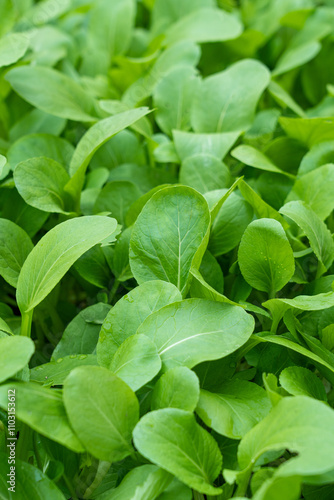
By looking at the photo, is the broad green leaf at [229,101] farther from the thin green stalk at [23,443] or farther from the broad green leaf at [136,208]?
the thin green stalk at [23,443]

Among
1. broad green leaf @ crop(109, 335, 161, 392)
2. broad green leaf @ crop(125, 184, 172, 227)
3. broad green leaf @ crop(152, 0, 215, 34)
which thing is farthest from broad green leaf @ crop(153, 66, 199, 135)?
broad green leaf @ crop(109, 335, 161, 392)

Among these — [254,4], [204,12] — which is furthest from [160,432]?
[254,4]

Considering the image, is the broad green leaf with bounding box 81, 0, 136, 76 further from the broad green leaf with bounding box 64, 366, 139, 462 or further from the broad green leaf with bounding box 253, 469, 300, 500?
the broad green leaf with bounding box 253, 469, 300, 500

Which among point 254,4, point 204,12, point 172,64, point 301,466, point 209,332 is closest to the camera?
point 301,466

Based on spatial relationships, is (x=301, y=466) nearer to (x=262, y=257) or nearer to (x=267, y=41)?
(x=262, y=257)

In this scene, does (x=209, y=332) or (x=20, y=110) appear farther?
(x=20, y=110)

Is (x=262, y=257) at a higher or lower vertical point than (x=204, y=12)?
lower

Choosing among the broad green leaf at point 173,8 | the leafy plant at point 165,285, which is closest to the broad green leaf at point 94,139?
the leafy plant at point 165,285
